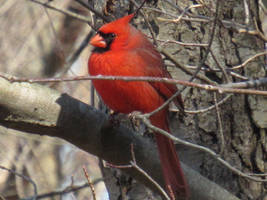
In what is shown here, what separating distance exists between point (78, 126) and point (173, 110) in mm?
920

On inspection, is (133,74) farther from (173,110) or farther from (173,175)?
(173,175)

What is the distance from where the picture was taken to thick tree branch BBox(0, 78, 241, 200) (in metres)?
2.55

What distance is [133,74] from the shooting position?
10.3 feet

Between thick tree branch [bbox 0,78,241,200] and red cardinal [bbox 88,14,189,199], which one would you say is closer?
thick tree branch [bbox 0,78,241,200]

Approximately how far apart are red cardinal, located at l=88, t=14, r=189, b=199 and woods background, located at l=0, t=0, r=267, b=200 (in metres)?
0.11

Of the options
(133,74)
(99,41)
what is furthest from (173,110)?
(99,41)

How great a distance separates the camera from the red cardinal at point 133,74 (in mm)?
3037

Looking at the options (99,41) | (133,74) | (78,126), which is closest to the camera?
(78,126)

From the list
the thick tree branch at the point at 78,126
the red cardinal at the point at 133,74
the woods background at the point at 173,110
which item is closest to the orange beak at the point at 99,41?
the red cardinal at the point at 133,74

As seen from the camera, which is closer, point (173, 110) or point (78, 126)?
point (78, 126)

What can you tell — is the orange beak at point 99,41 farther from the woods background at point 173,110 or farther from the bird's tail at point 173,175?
the bird's tail at point 173,175

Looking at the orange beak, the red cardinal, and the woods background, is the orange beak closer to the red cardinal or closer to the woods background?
the red cardinal

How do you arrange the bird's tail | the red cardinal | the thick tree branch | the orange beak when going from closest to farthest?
the thick tree branch → the bird's tail → the red cardinal → the orange beak

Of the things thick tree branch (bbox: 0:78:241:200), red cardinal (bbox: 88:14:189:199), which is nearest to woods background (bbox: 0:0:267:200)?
thick tree branch (bbox: 0:78:241:200)
